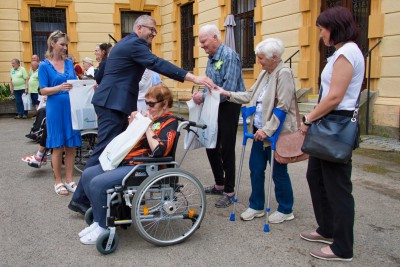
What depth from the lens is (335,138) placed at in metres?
2.84

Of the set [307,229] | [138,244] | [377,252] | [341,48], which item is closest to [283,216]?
[307,229]

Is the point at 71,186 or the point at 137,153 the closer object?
the point at 137,153

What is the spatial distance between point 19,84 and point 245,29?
7.09m

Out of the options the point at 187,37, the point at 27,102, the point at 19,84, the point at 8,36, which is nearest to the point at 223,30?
the point at 187,37

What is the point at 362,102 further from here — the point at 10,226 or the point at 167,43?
the point at 167,43

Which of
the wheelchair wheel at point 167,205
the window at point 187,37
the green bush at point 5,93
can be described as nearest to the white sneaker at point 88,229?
the wheelchair wheel at point 167,205

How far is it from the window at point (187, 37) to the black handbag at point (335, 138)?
42.8 feet

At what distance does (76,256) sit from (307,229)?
198 centimetres

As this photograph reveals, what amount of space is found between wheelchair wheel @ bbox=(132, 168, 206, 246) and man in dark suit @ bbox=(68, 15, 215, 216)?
0.82 m

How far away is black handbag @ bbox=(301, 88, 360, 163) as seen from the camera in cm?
282

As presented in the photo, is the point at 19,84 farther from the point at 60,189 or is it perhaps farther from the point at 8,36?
the point at 60,189

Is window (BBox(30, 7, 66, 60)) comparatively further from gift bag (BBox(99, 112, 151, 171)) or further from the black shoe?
gift bag (BBox(99, 112, 151, 171))

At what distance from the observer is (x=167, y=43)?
17172 mm

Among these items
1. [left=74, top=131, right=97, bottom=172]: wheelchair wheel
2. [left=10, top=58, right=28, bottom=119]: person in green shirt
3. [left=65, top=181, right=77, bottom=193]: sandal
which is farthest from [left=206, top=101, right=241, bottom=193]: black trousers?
[left=10, top=58, right=28, bottom=119]: person in green shirt
